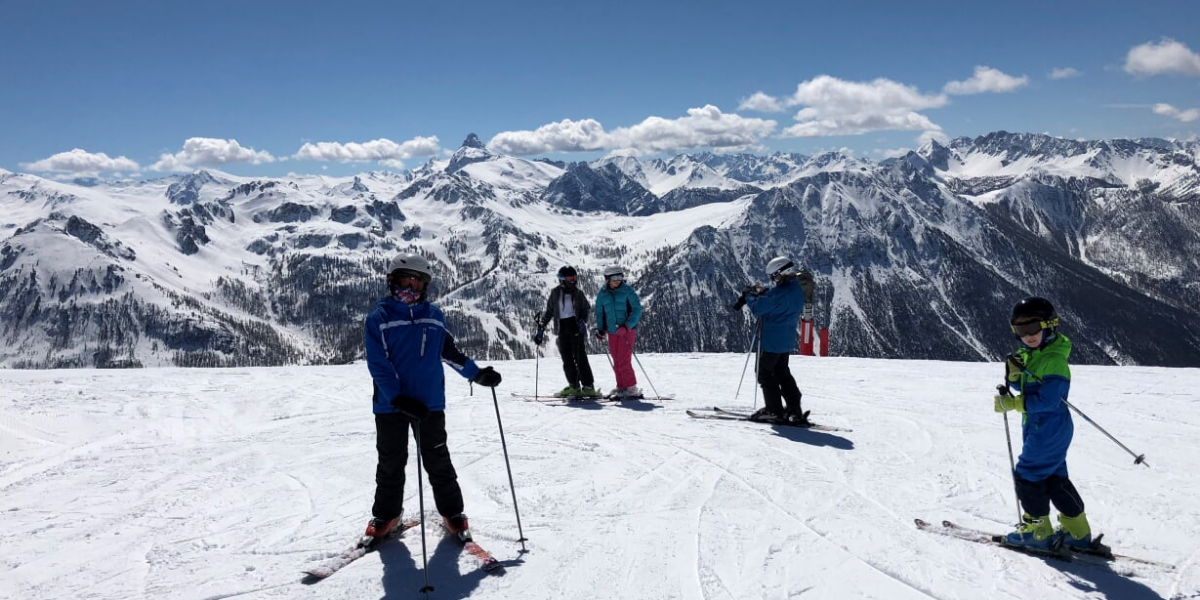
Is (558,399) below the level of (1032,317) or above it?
below

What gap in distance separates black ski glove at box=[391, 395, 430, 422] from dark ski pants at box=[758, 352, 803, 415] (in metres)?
7.35

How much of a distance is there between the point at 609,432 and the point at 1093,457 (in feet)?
24.0

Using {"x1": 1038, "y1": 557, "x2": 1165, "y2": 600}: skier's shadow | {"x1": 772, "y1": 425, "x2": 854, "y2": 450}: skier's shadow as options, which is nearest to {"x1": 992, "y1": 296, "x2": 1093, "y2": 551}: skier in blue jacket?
{"x1": 1038, "y1": 557, "x2": 1165, "y2": 600}: skier's shadow

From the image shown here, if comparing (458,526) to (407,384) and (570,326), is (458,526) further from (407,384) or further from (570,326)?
(570,326)

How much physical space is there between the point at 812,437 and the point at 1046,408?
499cm

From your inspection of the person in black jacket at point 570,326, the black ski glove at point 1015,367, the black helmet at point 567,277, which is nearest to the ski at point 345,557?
the black ski glove at point 1015,367

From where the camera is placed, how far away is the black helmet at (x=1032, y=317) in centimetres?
625

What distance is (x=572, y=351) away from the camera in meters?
14.7

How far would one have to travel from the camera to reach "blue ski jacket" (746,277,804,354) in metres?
11.5

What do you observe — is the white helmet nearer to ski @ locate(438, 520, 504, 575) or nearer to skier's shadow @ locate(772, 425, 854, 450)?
skier's shadow @ locate(772, 425, 854, 450)

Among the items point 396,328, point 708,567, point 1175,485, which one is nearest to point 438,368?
point 396,328

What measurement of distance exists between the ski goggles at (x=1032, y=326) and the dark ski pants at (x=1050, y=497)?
1.49 metres

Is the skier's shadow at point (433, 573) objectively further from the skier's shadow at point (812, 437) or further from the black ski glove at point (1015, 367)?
the skier's shadow at point (812, 437)

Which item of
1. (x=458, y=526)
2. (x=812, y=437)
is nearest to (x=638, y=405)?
(x=812, y=437)
